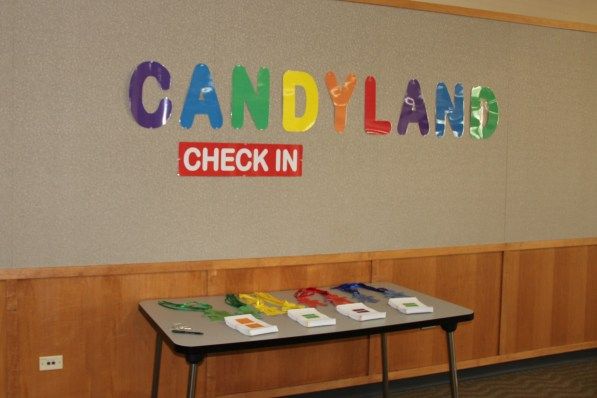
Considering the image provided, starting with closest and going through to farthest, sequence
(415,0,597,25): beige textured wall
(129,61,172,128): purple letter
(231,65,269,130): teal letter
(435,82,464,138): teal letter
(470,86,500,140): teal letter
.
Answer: (129,61,172,128): purple letter → (231,65,269,130): teal letter → (435,82,464,138): teal letter → (470,86,500,140): teal letter → (415,0,597,25): beige textured wall

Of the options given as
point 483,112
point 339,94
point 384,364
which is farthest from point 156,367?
point 483,112

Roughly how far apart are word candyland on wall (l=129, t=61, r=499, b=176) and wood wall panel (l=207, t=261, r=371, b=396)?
55 cm

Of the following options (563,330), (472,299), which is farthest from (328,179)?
(563,330)

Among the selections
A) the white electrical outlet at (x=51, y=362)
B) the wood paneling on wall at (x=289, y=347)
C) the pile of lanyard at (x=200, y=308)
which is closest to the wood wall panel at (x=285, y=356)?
the wood paneling on wall at (x=289, y=347)

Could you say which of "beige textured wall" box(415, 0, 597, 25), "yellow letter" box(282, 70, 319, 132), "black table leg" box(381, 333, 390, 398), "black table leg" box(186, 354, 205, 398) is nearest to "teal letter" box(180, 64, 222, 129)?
"yellow letter" box(282, 70, 319, 132)

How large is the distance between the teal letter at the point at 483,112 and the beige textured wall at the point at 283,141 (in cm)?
7

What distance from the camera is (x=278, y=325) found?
2787mm

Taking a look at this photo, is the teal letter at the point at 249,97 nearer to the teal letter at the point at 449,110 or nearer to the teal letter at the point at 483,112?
the teal letter at the point at 449,110

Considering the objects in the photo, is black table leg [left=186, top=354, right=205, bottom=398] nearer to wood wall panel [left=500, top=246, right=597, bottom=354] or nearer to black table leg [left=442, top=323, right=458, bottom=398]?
black table leg [left=442, top=323, right=458, bottom=398]

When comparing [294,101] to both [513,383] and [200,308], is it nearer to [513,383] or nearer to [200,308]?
[200,308]

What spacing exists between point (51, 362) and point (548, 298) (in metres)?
3.12

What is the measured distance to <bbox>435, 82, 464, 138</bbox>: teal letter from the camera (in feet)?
12.9

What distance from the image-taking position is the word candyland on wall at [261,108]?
3.20 m

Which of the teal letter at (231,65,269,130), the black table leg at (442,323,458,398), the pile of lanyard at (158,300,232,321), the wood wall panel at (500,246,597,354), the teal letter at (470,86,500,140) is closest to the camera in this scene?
the pile of lanyard at (158,300,232,321)
